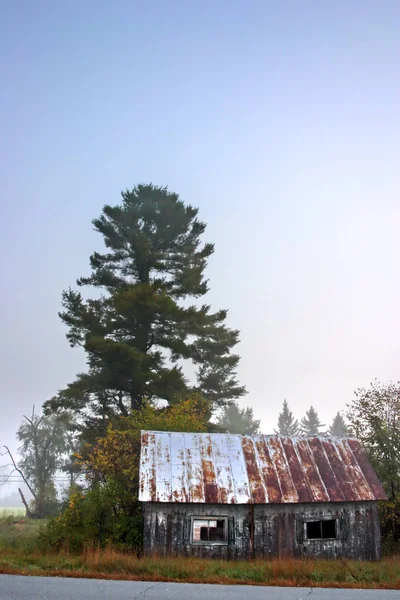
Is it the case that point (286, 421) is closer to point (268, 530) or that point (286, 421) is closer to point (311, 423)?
point (311, 423)

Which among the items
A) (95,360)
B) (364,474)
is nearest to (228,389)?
(95,360)

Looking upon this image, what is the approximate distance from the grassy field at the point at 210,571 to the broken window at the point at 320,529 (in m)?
3.43

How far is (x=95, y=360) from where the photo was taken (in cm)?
3516

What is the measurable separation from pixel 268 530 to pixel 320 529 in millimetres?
2143

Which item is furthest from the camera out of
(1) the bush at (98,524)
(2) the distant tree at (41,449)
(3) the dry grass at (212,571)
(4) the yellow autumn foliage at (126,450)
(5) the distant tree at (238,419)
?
(5) the distant tree at (238,419)

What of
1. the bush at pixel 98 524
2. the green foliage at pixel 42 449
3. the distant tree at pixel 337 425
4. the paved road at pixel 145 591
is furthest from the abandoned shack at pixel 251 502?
the distant tree at pixel 337 425

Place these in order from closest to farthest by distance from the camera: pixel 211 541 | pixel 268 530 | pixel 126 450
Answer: pixel 211 541 → pixel 268 530 → pixel 126 450

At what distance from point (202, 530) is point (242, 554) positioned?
1621 mm

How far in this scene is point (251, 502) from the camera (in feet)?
59.8

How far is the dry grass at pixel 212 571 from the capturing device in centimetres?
1291

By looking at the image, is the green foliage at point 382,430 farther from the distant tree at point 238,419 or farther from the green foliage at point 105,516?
the distant tree at point 238,419

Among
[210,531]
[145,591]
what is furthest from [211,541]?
[145,591]

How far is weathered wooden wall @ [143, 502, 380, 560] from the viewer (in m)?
17.8

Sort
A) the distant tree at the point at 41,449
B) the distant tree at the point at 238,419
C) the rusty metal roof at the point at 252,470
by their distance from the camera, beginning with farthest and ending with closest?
the distant tree at the point at 238,419 < the distant tree at the point at 41,449 < the rusty metal roof at the point at 252,470
